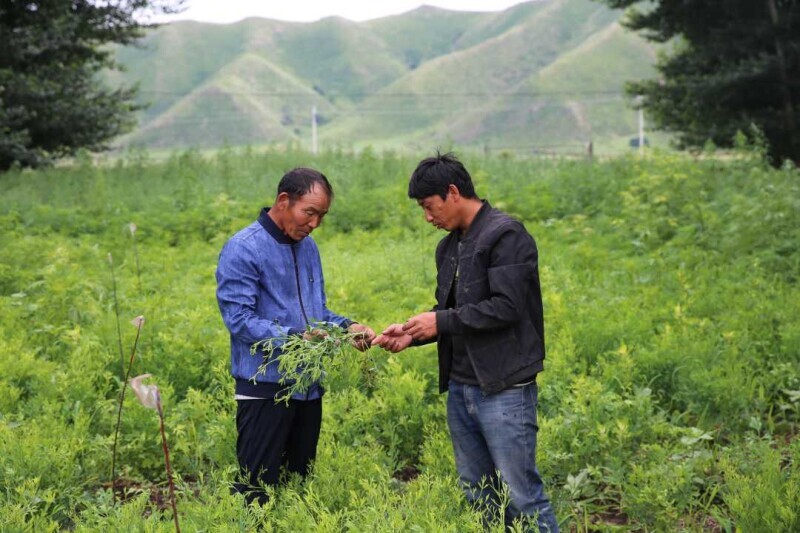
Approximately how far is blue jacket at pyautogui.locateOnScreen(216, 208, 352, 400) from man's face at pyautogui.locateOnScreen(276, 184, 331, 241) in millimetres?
77

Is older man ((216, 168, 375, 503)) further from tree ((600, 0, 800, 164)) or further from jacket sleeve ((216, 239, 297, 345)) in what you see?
tree ((600, 0, 800, 164))

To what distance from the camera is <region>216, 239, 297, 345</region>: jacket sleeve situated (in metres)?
3.80

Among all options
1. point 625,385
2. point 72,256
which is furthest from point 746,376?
point 72,256

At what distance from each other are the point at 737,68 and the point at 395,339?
14869mm

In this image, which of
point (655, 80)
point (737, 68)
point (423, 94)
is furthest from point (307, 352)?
point (423, 94)

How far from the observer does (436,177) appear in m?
3.74

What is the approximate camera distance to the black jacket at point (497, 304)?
3676mm

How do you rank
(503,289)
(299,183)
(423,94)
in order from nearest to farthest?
(503,289), (299,183), (423,94)

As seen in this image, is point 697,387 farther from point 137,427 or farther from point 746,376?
point 137,427

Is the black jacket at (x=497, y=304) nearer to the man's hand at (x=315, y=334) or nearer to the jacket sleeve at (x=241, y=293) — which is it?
the man's hand at (x=315, y=334)

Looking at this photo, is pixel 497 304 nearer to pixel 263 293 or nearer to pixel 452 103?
pixel 263 293

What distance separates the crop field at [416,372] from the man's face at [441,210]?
2.95ft

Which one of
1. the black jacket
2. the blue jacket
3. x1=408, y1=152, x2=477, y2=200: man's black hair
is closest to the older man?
the blue jacket

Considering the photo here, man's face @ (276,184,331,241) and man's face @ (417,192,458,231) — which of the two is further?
man's face @ (276,184,331,241)
